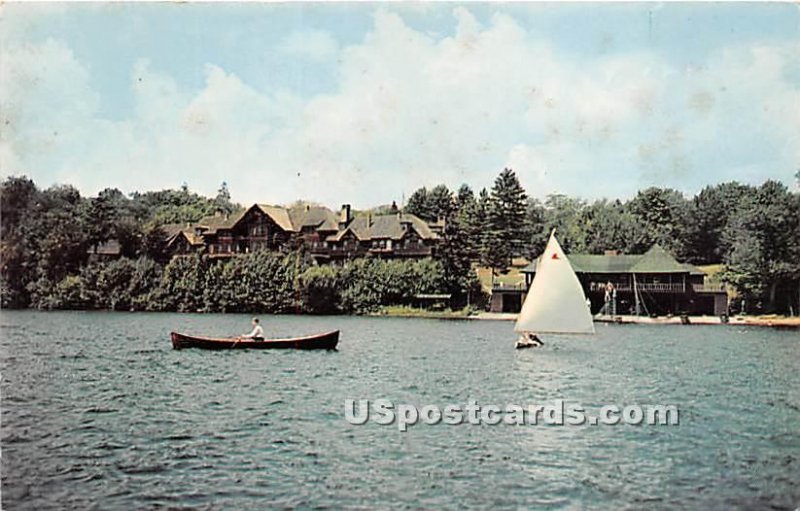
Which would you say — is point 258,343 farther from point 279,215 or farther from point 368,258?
A: point 368,258

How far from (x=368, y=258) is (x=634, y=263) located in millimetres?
6329

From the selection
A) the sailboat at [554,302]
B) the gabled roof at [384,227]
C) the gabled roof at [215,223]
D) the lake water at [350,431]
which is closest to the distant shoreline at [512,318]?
the gabled roof at [384,227]

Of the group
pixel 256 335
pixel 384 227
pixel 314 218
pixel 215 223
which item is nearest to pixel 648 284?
pixel 384 227

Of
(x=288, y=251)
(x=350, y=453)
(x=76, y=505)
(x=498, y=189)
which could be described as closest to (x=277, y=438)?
(x=350, y=453)

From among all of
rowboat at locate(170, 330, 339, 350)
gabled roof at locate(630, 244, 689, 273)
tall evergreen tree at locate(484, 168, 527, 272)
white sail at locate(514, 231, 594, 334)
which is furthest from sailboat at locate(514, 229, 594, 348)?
gabled roof at locate(630, 244, 689, 273)

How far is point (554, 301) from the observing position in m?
12.7

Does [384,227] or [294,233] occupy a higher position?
[384,227]

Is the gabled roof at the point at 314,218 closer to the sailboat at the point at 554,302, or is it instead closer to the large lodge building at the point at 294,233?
the large lodge building at the point at 294,233

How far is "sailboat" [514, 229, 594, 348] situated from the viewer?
12.6 m

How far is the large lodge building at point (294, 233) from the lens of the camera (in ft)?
37.7

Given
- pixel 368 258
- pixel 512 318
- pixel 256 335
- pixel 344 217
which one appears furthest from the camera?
pixel 512 318

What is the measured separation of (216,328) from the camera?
40.9 ft

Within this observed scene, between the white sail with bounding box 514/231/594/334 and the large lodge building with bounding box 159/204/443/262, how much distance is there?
2491 mm

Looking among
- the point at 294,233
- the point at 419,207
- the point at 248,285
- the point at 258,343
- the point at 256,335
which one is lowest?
the point at 258,343
